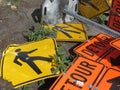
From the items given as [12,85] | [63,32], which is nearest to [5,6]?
[63,32]

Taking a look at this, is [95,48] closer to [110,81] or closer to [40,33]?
[110,81]

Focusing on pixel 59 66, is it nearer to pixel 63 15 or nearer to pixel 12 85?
pixel 12 85

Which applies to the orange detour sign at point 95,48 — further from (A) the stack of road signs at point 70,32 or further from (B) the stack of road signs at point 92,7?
(B) the stack of road signs at point 92,7

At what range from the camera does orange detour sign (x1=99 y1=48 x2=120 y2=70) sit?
5.96 meters

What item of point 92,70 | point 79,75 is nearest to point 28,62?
point 79,75

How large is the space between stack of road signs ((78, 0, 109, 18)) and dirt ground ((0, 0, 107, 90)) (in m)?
0.34

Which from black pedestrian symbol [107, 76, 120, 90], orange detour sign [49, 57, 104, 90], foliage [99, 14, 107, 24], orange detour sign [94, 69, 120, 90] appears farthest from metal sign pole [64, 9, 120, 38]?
black pedestrian symbol [107, 76, 120, 90]

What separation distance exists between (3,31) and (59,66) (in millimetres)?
1906

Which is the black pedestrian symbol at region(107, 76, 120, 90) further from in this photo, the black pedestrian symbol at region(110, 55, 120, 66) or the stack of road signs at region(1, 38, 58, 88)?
the stack of road signs at region(1, 38, 58, 88)

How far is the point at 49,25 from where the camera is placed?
752 centimetres

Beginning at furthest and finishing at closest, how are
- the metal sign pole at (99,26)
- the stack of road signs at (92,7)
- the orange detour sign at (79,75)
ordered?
the stack of road signs at (92,7) → the metal sign pole at (99,26) → the orange detour sign at (79,75)

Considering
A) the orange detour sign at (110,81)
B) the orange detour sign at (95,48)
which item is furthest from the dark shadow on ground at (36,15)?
the orange detour sign at (110,81)

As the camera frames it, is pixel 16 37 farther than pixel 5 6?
No

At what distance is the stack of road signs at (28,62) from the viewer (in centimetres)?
567
